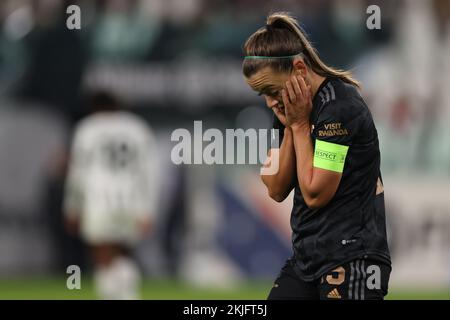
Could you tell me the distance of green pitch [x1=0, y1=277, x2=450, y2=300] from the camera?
13.8 m

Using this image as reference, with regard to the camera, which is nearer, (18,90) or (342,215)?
(342,215)

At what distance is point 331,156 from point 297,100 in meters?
0.33

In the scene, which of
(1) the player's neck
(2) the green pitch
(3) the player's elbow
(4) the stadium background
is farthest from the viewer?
(4) the stadium background

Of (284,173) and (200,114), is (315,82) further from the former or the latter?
(200,114)

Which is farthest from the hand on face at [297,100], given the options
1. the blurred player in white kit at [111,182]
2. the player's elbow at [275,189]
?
the blurred player in white kit at [111,182]

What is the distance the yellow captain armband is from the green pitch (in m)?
7.94

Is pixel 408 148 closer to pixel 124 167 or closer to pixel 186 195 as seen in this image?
pixel 186 195

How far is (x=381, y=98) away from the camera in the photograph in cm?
1580

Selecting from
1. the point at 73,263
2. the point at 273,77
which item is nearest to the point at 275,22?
the point at 273,77

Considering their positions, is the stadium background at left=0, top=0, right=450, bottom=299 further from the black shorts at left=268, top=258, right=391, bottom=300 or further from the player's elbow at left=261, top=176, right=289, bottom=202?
the black shorts at left=268, top=258, right=391, bottom=300

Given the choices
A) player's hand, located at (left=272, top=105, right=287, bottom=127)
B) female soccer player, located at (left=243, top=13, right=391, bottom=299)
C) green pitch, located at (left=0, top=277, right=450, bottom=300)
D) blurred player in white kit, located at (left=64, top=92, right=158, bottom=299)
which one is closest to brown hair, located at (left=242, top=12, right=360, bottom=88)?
→ female soccer player, located at (left=243, top=13, right=391, bottom=299)

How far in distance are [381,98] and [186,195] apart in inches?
122

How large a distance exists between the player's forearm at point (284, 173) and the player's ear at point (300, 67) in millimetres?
311

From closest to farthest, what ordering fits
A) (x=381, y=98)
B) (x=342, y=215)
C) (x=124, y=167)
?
(x=342, y=215) → (x=124, y=167) → (x=381, y=98)
